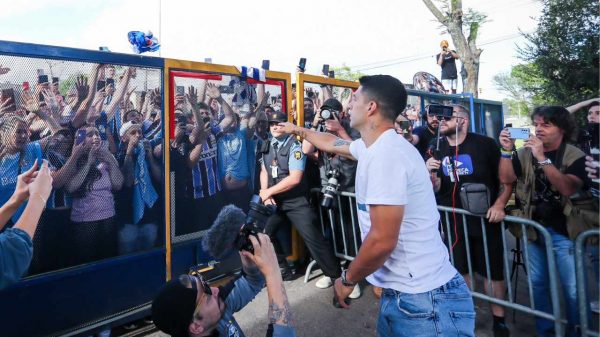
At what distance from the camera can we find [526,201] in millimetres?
3406

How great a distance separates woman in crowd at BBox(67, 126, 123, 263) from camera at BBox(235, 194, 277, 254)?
77.8 inches

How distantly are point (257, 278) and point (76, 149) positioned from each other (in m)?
1.99

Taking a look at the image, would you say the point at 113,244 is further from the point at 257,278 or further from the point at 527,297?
the point at 527,297

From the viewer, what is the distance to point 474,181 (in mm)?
3543

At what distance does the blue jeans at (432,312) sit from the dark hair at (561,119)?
1.99 meters

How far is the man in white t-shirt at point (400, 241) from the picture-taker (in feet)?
5.88

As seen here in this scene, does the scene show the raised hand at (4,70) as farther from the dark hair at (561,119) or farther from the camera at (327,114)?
the dark hair at (561,119)

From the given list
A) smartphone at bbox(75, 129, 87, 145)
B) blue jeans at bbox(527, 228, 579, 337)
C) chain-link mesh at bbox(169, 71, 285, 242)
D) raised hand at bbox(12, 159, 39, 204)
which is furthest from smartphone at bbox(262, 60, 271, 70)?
blue jeans at bbox(527, 228, 579, 337)

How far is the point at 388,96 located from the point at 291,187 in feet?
8.25

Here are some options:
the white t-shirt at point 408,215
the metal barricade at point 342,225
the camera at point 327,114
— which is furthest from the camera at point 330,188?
the white t-shirt at point 408,215

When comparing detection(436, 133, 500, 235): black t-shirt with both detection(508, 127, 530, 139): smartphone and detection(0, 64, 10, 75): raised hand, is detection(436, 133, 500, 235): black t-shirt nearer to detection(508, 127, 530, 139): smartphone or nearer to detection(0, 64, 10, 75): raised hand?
detection(508, 127, 530, 139): smartphone

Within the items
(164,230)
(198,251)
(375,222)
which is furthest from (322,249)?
(375,222)

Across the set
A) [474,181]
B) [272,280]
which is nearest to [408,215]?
[272,280]

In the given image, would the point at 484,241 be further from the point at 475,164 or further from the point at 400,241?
the point at 400,241
